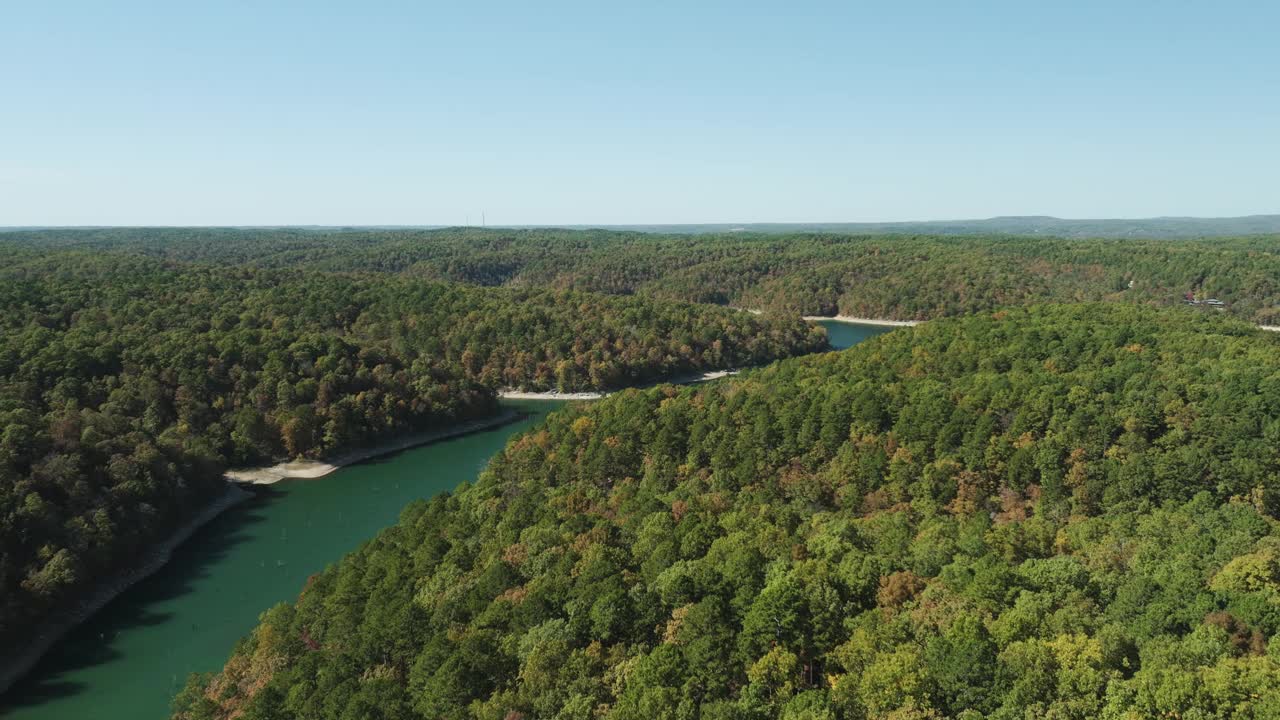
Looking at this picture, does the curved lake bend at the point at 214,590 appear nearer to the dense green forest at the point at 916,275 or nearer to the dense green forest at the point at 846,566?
the dense green forest at the point at 846,566

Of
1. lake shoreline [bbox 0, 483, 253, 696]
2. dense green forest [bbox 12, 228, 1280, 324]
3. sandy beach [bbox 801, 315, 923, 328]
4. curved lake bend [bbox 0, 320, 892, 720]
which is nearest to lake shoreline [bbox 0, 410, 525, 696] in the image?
lake shoreline [bbox 0, 483, 253, 696]

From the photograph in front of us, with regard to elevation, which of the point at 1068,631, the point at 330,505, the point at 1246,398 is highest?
the point at 1246,398

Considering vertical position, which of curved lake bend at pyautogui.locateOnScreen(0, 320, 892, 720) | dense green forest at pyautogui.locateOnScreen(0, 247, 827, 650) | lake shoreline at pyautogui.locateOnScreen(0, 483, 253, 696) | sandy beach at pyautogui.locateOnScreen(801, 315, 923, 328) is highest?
dense green forest at pyautogui.locateOnScreen(0, 247, 827, 650)

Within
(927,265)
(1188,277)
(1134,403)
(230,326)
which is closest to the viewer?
(1134,403)

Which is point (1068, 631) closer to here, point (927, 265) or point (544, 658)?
point (544, 658)

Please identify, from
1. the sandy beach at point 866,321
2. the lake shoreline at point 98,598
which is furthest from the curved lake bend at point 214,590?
the sandy beach at point 866,321

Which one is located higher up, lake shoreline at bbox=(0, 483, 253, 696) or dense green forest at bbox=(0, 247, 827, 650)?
dense green forest at bbox=(0, 247, 827, 650)

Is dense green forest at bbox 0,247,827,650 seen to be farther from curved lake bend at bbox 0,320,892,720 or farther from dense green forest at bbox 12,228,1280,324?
dense green forest at bbox 12,228,1280,324

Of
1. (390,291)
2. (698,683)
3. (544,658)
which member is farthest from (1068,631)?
(390,291)

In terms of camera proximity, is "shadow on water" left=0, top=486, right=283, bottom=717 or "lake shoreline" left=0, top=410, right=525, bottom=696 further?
"lake shoreline" left=0, top=410, right=525, bottom=696
